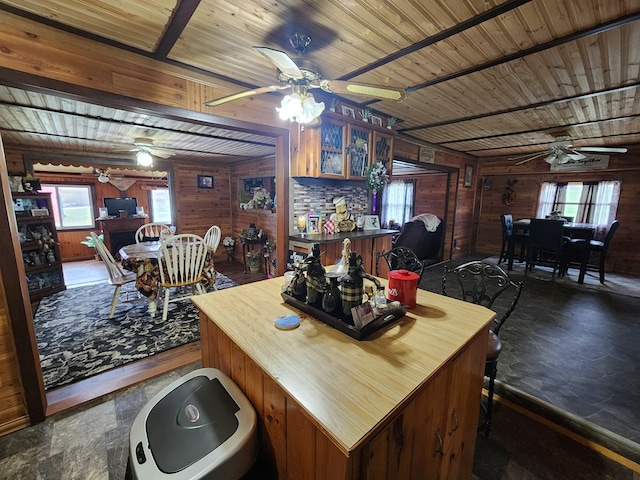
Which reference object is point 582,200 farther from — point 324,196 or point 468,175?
point 324,196

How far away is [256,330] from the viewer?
1095 mm

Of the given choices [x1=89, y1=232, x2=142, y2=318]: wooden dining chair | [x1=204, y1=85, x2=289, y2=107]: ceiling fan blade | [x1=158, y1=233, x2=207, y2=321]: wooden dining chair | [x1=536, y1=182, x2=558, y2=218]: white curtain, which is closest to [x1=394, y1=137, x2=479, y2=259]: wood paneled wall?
[x1=536, y1=182, x2=558, y2=218]: white curtain

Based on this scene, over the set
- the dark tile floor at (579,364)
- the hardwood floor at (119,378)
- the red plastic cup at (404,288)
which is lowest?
the hardwood floor at (119,378)

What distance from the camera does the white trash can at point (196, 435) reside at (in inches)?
32.4

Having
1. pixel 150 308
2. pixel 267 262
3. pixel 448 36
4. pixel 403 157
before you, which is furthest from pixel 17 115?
pixel 403 157

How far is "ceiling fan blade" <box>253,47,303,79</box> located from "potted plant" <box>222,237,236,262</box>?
5075 mm

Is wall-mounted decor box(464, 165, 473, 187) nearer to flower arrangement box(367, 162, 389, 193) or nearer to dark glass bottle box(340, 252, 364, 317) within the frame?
flower arrangement box(367, 162, 389, 193)

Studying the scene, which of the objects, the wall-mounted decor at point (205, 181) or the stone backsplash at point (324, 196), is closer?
the stone backsplash at point (324, 196)

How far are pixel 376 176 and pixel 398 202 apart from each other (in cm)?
464

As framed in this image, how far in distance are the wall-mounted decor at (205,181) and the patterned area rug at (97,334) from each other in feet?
9.94

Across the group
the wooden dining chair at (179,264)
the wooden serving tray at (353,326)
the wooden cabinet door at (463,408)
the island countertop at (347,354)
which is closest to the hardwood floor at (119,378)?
the wooden dining chair at (179,264)

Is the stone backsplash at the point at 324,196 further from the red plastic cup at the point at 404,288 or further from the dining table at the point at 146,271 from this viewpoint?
the red plastic cup at the point at 404,288

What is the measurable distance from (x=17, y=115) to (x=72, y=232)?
536 centimetres

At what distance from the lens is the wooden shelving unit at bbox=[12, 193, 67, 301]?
3.72 meters
